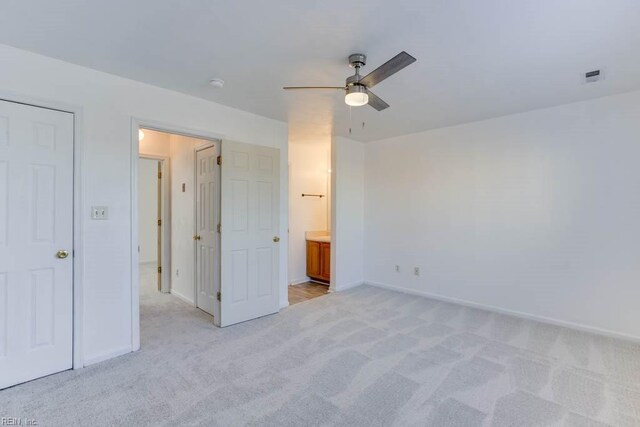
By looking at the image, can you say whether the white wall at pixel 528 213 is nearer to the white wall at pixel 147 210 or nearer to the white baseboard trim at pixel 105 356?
the white baseboard trim at pixel 105 356

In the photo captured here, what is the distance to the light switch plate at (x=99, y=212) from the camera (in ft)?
8.49

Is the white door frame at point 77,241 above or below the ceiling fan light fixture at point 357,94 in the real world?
below

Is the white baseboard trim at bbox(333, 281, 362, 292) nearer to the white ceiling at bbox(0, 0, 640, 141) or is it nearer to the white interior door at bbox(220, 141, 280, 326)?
the white interior door at bbox(220, 141, 280, 326)

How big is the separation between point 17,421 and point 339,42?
3.17 m

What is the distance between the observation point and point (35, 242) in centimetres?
233

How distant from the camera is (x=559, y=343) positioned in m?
3.01

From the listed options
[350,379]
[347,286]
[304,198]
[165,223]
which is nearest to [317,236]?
[304,198]

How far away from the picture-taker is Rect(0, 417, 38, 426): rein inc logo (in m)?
1.83

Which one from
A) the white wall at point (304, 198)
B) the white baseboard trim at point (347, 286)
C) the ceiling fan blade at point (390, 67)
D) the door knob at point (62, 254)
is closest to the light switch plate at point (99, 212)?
the door knob at point (62, 254)

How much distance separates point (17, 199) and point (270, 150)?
2343mm

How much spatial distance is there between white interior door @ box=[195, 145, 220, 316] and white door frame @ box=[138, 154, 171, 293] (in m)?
0.90

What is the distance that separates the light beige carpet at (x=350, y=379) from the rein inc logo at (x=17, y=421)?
4 cm

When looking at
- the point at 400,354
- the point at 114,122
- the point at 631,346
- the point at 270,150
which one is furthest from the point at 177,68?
the point at 631,346

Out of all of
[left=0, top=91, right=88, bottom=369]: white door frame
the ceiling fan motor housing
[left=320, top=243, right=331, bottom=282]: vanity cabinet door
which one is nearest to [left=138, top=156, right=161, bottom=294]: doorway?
[left=320, top=243, right=331, bottom=282]: vanity cabinet door
